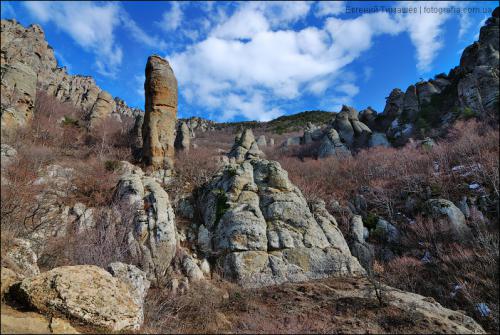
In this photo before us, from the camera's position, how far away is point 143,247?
1344 cm

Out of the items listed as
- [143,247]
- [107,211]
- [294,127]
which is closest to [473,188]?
[143,247]

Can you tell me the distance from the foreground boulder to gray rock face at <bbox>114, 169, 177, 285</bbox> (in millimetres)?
6977

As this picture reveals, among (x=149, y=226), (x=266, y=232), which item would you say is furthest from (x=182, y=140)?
(x=266, y=232)

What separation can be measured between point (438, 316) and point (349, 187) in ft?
74.9

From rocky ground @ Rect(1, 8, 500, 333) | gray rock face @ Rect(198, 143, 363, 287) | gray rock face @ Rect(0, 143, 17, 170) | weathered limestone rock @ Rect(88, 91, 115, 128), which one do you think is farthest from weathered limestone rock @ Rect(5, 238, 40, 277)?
weathered limestone rock @ Rect(88, 91, 115, 128)

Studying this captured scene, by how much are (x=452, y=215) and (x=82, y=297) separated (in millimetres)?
23237

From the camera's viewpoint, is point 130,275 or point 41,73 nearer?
point 130,275

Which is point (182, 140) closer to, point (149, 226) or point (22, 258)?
point (149, 226)

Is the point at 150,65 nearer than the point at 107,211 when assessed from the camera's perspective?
No

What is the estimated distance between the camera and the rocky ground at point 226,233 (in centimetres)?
644

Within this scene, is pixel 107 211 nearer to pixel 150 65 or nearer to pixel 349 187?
pixel 150 65

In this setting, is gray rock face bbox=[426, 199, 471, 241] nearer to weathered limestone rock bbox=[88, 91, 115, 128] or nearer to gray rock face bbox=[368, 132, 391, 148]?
gray rock face bbox=[368, 132, 391, 148]

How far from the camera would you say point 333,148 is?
44312 millimetres

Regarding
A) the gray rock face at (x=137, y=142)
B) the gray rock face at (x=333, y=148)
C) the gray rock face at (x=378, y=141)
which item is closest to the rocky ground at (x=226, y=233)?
the gray rock face at (x=137, y=142)
